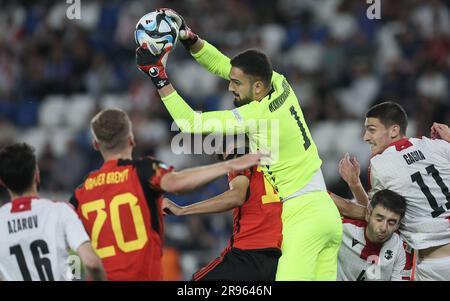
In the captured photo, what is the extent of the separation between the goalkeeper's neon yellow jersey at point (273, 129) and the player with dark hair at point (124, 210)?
94 cm

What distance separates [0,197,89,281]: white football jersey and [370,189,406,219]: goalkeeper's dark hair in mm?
2968

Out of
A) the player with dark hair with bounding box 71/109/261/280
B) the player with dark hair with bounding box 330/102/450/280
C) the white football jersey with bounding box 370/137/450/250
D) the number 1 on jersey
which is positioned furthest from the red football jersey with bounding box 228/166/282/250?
the number 1 on jersey

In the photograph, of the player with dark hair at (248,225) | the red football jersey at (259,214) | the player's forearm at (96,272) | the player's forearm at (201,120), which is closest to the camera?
the player's forearm at (96,272)

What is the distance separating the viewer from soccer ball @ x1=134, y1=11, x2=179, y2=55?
805 centimetres

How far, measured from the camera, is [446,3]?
16562 mm

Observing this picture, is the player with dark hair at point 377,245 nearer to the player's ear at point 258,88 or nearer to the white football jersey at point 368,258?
the white football jersey at point 368,258

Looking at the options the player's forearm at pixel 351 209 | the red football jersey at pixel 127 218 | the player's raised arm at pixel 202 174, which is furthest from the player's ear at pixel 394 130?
the red football jersey at pixel 127 218

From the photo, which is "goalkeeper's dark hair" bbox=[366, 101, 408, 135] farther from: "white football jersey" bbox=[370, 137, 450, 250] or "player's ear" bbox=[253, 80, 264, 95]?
"player's ear" bbox=[253, 80, 264, 95]

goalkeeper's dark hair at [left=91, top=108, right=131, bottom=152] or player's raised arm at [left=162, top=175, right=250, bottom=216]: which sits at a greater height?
goalkeeper's dark hair at [left=91, top=108, right=131, bottom=152]

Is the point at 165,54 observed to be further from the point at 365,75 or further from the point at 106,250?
the point at 365,75

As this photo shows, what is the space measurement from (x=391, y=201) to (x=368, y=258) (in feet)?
2.18

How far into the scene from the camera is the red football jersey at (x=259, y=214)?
832 cm

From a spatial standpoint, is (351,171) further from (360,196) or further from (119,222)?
(119,222)

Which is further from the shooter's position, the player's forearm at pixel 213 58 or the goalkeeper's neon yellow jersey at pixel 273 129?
the player's forearm at pixel 213 58
